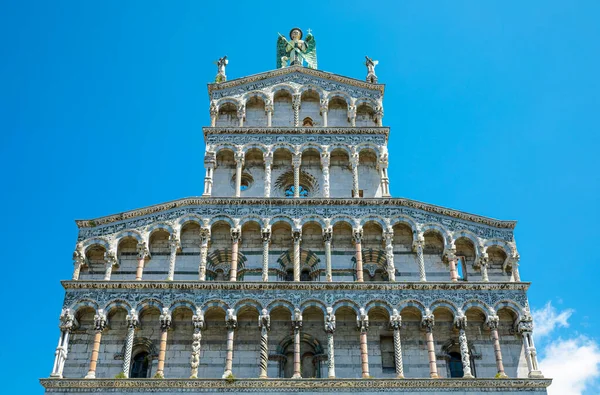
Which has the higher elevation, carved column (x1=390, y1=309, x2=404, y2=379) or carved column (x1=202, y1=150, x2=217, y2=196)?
carved column (x1=202, y1=150, x2=217, y2=196)

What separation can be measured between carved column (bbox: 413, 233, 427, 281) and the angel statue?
9408 millimetres

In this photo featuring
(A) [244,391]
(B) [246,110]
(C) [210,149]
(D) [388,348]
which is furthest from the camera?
(B) [246,110]

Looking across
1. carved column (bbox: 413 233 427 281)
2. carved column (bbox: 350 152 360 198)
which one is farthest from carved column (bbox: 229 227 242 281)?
carved column (bbox: 413 233 427 281)

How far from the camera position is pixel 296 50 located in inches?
1163

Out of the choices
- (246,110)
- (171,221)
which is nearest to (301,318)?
(171,221)

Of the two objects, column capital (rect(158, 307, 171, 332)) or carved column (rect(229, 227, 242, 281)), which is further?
carved column (rect(229, 227, 242, 281))

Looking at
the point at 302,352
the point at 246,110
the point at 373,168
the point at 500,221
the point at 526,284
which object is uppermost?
the point at 246,110

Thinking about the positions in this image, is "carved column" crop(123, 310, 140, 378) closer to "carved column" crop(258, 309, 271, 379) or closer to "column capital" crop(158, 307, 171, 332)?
"column capital" crop(158, 307, 171, 332)

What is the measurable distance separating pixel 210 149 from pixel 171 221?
3.27 m

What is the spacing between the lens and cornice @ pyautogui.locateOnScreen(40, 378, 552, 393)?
64.5 feet

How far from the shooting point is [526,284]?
21359 millimetres

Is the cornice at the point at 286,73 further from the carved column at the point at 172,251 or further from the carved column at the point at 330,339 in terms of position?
the carved column at the point at 330,339

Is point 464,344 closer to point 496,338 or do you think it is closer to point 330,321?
point 496,338

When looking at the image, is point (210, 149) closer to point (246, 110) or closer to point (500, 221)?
point (246, 110)
